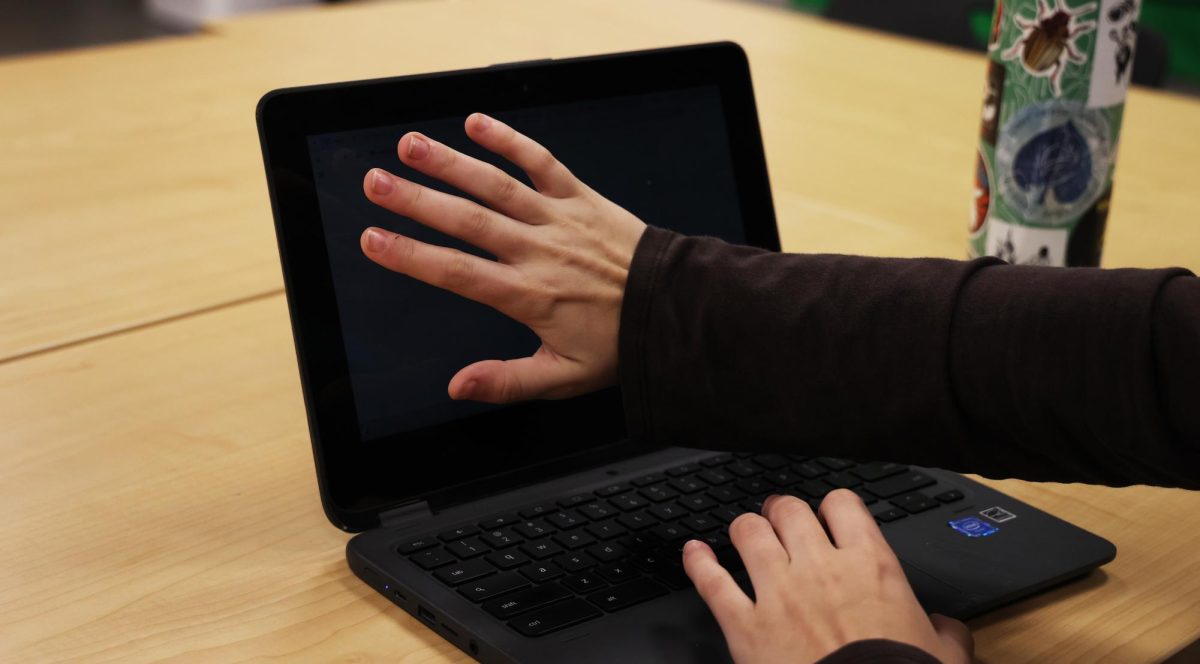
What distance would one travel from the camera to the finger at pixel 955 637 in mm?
589

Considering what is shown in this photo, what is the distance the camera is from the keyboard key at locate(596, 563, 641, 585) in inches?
25.4

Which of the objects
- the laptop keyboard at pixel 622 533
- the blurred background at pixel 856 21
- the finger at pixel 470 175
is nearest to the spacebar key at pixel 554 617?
the laptop keyboard at pixel 622 533

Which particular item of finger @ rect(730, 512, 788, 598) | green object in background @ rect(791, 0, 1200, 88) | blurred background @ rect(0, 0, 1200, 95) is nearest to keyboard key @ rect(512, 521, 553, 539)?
finger @ rect(730, 512, 788, 598)

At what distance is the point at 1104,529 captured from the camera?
750mm

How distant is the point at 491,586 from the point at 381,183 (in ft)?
0.68

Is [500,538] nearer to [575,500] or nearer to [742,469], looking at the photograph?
[575,500]

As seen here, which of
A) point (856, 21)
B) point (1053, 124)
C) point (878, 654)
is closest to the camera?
point (878, 654)

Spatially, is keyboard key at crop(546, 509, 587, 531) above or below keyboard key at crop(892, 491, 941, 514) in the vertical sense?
above

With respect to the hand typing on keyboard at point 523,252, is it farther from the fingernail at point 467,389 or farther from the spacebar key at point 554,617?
the spacebar key at point 554,617

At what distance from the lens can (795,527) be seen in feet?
2.07

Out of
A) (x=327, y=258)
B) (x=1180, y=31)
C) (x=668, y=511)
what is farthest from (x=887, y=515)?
(x=1180, y=31)

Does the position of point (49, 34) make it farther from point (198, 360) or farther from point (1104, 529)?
point (1104, 529)

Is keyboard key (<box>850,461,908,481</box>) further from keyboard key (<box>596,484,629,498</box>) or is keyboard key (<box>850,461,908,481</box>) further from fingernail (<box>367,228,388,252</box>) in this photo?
fingernail (<box>367,228,388,252</box>)

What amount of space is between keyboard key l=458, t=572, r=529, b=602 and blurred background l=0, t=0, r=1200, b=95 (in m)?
1.37
